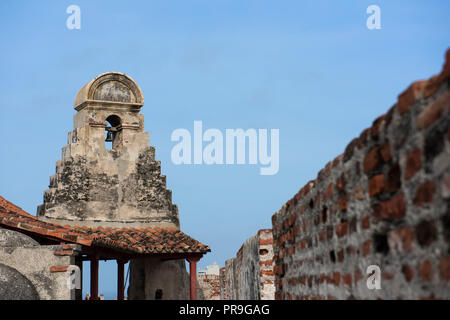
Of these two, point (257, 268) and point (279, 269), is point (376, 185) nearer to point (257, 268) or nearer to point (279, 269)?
point (279, 269)

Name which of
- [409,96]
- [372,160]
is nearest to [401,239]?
[372,160]

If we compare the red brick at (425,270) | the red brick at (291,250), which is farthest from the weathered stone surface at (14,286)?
the red brick at (425,270)

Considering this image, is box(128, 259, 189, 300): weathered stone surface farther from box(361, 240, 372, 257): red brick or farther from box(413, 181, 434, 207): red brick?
box(413, 181, 434, 207): red brick

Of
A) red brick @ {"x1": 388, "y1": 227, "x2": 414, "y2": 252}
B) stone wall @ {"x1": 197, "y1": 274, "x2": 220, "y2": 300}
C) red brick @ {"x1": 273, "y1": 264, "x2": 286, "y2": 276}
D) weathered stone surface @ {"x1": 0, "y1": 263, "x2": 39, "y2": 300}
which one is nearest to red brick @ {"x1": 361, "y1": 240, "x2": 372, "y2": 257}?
red brick @ {"x1": 388, "y1": 227, "x2": 414, "y2": 252}

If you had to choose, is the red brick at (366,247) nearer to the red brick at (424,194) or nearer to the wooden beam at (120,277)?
the red brick at (424,194)

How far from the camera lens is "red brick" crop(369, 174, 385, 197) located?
2710 mm

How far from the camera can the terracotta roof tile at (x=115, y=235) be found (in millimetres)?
10527

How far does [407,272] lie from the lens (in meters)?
2.45

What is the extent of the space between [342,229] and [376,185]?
0.72m

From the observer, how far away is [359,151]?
306cm

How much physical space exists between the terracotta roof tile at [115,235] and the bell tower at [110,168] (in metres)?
0.62

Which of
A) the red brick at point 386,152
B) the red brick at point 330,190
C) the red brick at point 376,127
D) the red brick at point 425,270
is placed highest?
the red brick at point 376,127
